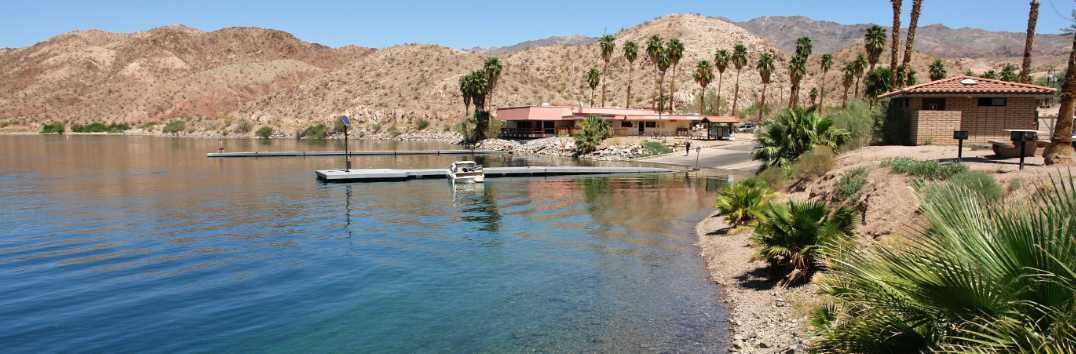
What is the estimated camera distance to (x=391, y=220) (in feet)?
103

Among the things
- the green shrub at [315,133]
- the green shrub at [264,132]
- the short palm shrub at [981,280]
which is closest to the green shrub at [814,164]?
the short palm shrub at [981,280]

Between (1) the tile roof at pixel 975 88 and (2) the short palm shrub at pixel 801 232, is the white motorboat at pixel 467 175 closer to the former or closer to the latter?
(1) the tile roof at pixel 975 88

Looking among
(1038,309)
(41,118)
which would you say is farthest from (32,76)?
(1038,309)

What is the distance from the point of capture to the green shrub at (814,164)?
1128 inches

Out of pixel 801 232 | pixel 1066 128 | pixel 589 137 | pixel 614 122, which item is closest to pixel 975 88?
pixel 1066 128

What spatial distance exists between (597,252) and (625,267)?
250 centimetres

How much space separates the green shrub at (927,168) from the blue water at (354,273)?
22.8ft

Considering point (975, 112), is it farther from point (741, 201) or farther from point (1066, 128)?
point (741, 201)

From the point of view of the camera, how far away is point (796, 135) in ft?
104

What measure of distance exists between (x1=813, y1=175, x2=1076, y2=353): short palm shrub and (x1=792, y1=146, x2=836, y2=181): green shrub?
23.8 meters

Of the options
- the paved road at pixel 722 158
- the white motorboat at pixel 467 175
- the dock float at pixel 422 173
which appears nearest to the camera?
the white motorboat at pixel 467 175

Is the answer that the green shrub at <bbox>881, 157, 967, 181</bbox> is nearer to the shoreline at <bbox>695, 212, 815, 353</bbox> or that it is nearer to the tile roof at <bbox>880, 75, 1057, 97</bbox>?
the shoreline at <bbox>695, 212, 815, 353</bbox>

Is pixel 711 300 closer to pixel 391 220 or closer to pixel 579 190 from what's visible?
pixel 391 220

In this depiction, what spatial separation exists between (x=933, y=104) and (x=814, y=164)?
9.33 metres
